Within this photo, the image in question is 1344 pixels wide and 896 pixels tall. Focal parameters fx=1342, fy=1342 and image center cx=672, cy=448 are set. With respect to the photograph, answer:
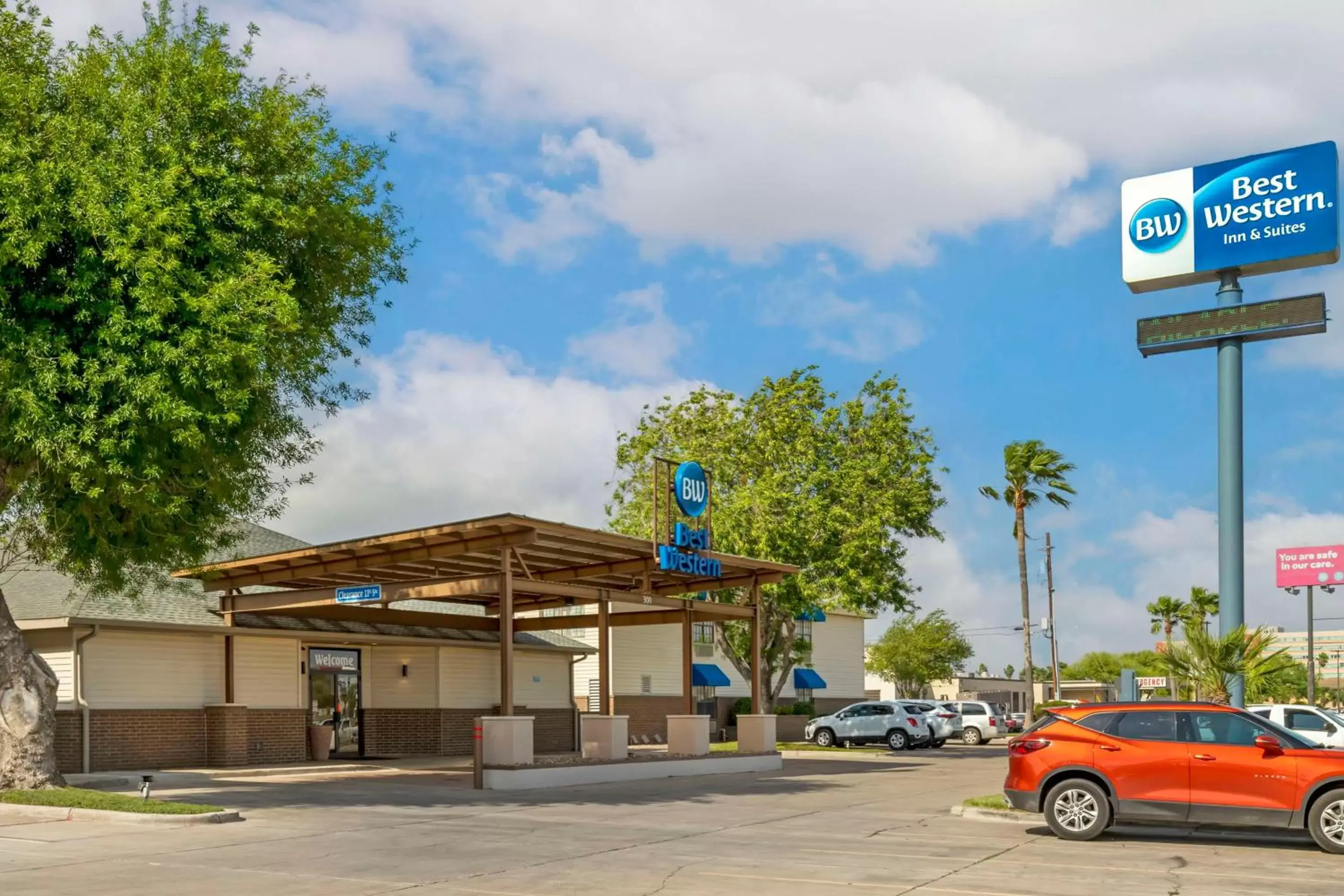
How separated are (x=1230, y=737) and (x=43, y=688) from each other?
662 inches

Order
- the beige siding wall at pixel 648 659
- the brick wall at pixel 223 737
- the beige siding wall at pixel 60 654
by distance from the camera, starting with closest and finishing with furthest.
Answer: the beige siding wall at pixel 60 654 → the brick wall at pixel 223 737 → the beige siding wall at pixel 648 659

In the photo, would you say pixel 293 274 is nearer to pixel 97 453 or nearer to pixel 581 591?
pixel 97 453

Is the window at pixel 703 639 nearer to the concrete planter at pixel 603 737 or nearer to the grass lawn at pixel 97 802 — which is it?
the concrete planter at pixel 603 737

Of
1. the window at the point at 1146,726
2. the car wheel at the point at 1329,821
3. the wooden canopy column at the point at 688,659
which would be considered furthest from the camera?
the wooden canopy column at the point at 688,659

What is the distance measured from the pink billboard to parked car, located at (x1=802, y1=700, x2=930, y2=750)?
38.8 meters

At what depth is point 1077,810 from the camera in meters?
15.6

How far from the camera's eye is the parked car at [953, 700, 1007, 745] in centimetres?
5069

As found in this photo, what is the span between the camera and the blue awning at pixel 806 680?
54094 millimetres

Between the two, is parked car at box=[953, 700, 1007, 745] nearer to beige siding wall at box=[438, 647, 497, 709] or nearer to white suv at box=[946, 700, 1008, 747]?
white suv at box=[946, 700, 1008, 747]

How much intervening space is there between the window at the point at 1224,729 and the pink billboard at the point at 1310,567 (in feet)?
211

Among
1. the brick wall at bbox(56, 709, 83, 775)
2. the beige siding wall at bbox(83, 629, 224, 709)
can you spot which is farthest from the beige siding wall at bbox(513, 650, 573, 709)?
the brick wall at bbox(56, 709, 83, 775)

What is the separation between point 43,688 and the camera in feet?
67.3

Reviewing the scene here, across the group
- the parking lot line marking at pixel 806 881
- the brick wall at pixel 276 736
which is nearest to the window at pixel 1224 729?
the parking lot line marking at pixel 806 881

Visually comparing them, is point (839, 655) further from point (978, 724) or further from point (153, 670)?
point (153, 670)
